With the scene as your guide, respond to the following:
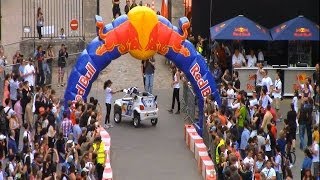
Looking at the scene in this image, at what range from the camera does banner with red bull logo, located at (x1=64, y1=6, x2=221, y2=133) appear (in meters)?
34.0

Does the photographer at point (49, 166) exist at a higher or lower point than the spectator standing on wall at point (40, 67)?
lower

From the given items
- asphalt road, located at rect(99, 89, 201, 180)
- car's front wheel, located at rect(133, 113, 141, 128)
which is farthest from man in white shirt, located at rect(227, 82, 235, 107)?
car's front wheel, located at rect(133, 113, 141, 128)

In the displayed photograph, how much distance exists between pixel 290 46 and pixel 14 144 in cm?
1466

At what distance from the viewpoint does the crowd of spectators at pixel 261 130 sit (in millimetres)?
26953

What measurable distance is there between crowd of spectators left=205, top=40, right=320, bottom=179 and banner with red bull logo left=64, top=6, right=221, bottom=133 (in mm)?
1099

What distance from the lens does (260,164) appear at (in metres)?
27.2

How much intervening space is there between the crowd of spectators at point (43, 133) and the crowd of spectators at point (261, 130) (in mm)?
3076

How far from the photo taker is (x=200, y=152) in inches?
1230

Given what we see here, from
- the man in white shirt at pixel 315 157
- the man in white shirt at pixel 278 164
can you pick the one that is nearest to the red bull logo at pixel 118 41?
the man in white shirt at pixel 278 164

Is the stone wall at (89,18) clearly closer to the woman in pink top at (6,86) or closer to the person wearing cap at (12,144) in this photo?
the woman in pink top at (6,86)

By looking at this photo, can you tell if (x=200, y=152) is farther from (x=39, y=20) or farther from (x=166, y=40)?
(x=39, y=20)

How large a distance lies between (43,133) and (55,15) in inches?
674

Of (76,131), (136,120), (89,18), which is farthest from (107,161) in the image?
(89,18)

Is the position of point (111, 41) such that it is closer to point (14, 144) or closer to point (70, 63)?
point (14, 144)
